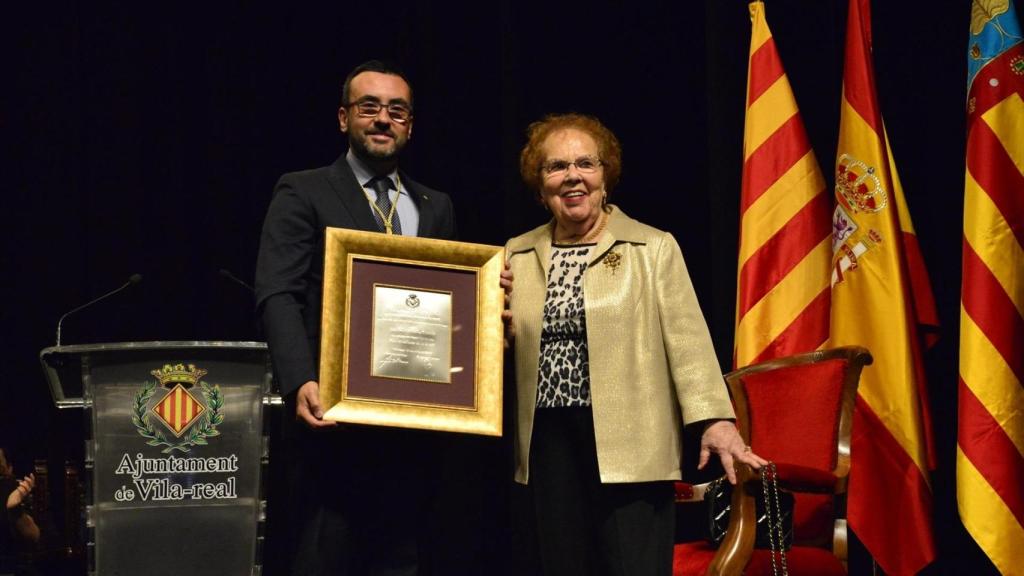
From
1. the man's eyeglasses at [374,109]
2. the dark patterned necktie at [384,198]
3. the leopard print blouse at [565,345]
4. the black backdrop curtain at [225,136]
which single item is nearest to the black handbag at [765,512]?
the leopard print blouse at [565,345]

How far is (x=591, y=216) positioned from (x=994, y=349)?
147 cm

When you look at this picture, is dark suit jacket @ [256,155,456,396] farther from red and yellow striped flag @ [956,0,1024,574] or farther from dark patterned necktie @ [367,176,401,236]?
red and yellow striped flag @ [956,0,1024,574]

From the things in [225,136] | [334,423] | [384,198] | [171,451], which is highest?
[225,136]

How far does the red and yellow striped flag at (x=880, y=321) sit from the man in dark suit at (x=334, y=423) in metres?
1.61

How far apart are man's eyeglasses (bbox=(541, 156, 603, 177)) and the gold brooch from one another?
0.20m

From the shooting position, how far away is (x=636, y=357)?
93.4 inches

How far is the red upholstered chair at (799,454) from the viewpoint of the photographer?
2.73m

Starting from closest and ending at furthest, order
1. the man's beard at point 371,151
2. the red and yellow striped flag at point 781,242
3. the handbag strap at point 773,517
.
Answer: the man's beard at point 371,151 < the handbag strap at point 773,517 < the red and yellow striped flag at point 781,242

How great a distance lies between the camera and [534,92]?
4.34m

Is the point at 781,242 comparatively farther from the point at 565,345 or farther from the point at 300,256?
the point at 300,256

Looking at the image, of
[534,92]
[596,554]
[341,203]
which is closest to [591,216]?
[341,203]

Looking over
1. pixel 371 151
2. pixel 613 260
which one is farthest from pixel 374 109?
pixel 613 260

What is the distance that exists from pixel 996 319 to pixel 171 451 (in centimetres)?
234

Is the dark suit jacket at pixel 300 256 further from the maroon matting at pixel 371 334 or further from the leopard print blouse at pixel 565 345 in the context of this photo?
the leopard print blouse at pixel 565 345
